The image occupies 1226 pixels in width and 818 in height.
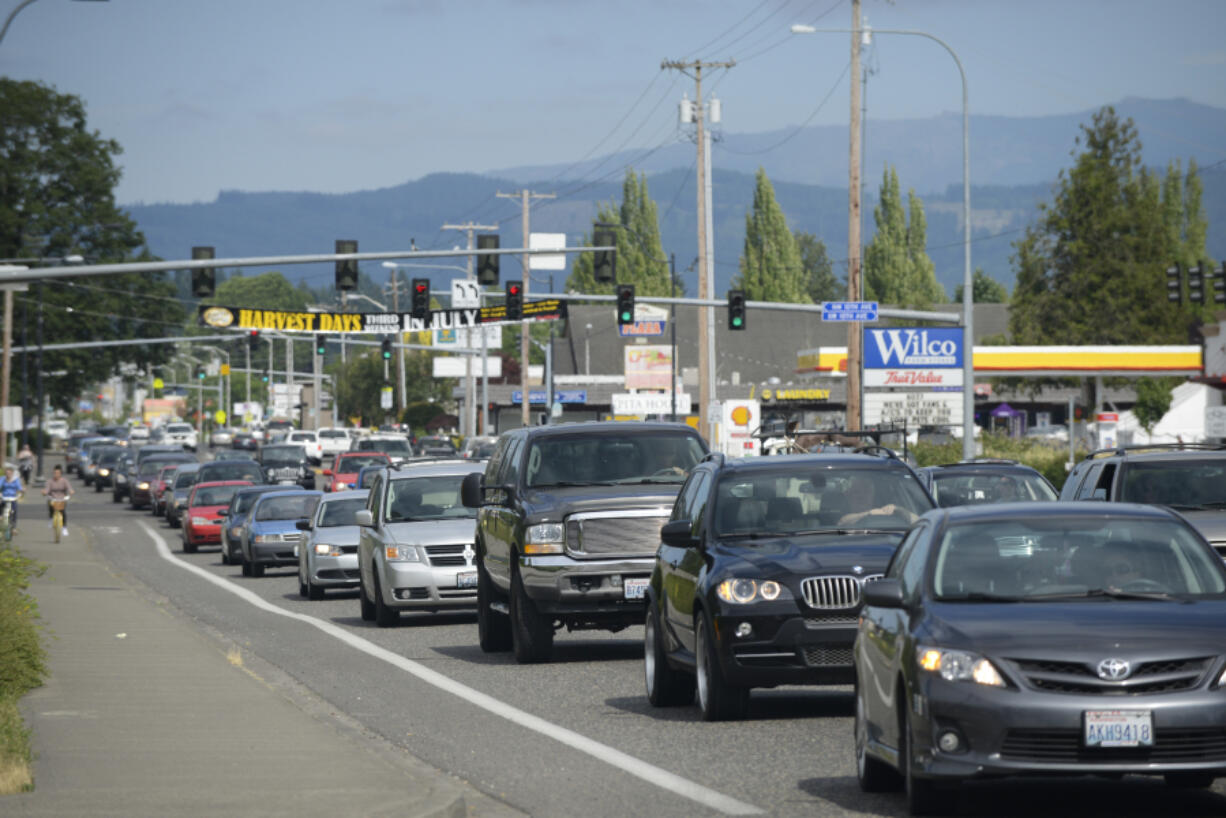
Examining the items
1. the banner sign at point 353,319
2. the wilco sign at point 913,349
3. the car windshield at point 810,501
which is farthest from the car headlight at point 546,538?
the banner sign at point 353,319

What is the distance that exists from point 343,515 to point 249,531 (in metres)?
6.47

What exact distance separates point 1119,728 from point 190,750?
5689mm

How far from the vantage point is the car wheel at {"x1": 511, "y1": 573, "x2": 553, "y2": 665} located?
17.6m

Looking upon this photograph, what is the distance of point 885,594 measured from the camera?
9383mm

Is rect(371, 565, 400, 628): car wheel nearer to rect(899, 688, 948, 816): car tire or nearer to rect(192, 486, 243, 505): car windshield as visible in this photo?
rect(899, 688, 948, 816): car tire

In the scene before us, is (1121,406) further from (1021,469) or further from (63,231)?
(1021,469)

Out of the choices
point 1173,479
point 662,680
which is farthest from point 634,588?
point 1173,479

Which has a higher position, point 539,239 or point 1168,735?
point 539,239

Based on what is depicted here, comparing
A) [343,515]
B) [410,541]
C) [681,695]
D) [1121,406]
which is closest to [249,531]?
[343,515]

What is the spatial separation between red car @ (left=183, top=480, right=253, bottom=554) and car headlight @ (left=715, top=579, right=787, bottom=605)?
31233 mm

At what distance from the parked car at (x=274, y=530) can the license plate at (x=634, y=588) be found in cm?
1710

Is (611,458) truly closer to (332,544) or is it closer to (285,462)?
(332,544)

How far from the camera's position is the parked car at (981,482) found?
24.1 m

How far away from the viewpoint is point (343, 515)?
28484mm
